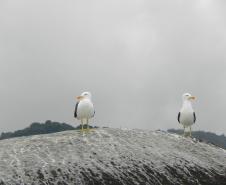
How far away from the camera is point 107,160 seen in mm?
26000

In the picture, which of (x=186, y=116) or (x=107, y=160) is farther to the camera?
(x=186, y=116)

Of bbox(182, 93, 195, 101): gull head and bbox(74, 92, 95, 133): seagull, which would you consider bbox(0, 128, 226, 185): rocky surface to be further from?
bbox(182, 93, 195, 101): gull head

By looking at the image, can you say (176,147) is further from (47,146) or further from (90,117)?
(47,146)

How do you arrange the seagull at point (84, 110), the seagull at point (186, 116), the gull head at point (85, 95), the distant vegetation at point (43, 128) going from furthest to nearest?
the distant vegetation at point (43, 128) < the seagull at point (186, 116) < the gull head at point (85, 95) < the seagull at point (84, 110)

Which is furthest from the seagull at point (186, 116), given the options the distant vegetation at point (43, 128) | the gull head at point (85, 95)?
the distant vegetation at point (43, 128)

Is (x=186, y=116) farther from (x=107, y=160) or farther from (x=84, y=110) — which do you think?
(x=107, y=160)

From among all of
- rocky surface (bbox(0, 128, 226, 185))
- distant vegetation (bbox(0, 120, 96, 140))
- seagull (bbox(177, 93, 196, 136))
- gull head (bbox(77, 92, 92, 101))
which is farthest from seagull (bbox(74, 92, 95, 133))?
distant vegetation (bbox(0, 120, 96, 140))

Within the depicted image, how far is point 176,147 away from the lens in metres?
29.3

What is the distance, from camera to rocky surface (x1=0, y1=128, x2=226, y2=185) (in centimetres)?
2475

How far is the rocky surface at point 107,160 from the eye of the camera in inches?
974

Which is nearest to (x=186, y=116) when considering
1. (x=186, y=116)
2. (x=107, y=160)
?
(x=186, y=116)

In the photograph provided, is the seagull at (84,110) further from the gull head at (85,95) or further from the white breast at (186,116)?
the white breast at (186,116)

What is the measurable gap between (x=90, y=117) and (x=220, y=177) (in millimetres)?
6837

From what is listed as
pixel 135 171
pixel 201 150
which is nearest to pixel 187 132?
pixel 201 150
